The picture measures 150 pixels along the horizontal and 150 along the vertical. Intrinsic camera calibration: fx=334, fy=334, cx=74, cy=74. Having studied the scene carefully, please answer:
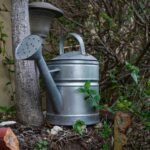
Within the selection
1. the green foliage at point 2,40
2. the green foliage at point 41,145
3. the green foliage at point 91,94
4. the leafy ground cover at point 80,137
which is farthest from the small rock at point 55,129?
the green foliage at point 2,40

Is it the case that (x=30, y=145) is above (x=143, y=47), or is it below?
below

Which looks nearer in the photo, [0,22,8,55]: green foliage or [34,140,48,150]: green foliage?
[34,140,48,150]: green foliage

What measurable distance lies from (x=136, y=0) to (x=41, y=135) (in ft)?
4.84

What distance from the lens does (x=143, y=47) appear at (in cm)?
289

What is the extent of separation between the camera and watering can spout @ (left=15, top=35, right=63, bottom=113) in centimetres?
193

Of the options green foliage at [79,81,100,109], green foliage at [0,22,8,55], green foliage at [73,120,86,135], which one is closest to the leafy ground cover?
green foliage at [73,120,86,135]

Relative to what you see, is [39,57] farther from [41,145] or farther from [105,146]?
[105,146]

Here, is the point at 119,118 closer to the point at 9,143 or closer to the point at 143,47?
the point at 9,143

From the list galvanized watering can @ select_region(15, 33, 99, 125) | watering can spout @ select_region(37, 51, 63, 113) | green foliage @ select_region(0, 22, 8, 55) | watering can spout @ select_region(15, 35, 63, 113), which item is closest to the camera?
watering can spout @ select_region(15, 35, 63, 113)

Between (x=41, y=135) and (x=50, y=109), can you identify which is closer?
(x=41, y=135)

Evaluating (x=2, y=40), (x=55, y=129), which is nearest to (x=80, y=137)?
(x=55, y=129)

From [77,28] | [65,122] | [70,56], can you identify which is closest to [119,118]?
[65,122]

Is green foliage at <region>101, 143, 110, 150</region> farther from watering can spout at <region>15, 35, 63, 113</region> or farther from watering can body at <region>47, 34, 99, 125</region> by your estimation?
watering can spout at <region>15, 35, 63, 113</region>

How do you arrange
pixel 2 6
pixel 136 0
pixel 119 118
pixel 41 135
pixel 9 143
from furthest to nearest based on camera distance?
pixel 2 6 < pixel 136 0 < pixel 41 135 < pixel 119 118 < pixel 9 143
